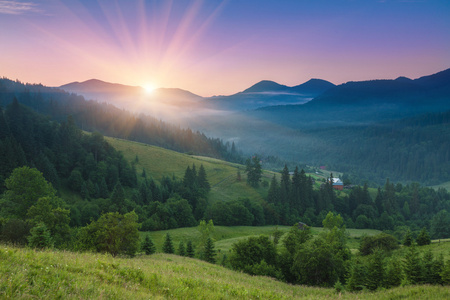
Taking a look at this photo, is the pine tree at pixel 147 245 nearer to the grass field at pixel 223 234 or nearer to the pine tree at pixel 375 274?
the grass field at pixel 223 234

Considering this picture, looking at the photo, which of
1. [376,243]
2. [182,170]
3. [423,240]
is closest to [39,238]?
[376,243]

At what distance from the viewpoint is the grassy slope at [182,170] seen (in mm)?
131250

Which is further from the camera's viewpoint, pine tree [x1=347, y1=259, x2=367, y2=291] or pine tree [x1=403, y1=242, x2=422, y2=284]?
pine tree [x1=347, y1=259, x2=367, y2=291]

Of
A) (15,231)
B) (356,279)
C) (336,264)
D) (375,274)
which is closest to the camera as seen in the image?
(375,274)

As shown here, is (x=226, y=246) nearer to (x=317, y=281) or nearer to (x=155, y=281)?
(x=317, y=281)

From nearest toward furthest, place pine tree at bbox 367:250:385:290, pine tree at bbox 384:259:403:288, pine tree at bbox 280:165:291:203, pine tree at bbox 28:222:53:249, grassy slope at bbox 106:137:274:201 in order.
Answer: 1. pine tree at bbox 384:259:403:288
2. pine tree at bbox 367:250:385:290
3. pine tree at bbox 28:222:53:249
4. pine tree at bbox 280:165:291:203
5. grassy slope at bbox 106:137:274:201

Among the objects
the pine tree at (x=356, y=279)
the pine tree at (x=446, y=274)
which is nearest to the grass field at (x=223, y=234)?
the pine tree at (x=356, y=279)

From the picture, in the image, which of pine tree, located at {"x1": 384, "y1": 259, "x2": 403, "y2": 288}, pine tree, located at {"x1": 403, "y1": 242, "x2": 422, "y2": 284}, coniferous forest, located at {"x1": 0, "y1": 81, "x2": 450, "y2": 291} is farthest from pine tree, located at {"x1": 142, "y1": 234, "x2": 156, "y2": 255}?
pine tree, located at {"x1": 403, "y1": 242, "x2": 422, "y2": 284}

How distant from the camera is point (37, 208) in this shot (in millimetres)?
→ 43500

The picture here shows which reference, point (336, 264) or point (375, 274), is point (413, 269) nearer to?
point (375, 274)

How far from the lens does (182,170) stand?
5827 inches

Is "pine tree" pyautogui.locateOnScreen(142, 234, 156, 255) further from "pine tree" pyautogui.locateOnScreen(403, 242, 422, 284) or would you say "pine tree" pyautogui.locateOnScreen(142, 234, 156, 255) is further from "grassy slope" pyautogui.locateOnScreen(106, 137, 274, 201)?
"grassy slope" pyautogui.locateOnScreen(106, 137, 274, 201)

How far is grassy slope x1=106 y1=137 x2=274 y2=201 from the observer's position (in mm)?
131250

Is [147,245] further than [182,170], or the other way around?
[182,170]
